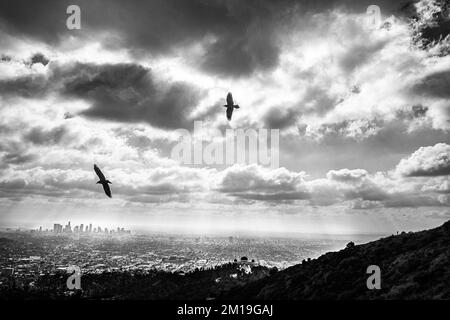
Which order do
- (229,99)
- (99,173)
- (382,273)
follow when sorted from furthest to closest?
1. (382,273)
2. (229,99)
3. (99,173)

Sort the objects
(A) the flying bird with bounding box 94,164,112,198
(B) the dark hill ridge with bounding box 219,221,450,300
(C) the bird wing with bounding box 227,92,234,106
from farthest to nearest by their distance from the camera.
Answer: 1. (B) the dark hill ridge with bounding box 219,221,450,300
2. (C) the bird wing with bounding box 227,92,234,106
3. (A) the flying bird with bounding box 94,164,112,198

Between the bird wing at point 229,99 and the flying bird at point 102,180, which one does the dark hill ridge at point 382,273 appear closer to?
the bird wing at point 229,99

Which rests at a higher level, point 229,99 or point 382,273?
point 229,99

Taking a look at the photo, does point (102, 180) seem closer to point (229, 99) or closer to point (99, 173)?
point (99, 173)

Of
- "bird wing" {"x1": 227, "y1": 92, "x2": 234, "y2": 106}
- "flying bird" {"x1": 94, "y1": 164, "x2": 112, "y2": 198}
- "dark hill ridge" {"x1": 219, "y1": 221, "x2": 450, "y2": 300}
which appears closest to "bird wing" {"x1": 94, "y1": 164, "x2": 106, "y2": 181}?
"flying bird" {"x1": 94, "y1": 164, "x2": 112, "y2": 198}

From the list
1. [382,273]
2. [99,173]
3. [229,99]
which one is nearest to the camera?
[99,173]

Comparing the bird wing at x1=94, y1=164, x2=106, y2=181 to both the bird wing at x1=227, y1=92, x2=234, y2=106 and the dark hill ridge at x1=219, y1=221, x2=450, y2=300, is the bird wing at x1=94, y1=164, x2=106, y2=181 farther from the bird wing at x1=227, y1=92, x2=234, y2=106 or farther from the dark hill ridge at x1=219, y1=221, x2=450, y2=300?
the dark hill ridge at x1=219, y1=221, x2=450, y2=300

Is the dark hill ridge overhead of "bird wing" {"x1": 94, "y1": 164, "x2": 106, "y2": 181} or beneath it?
beneath

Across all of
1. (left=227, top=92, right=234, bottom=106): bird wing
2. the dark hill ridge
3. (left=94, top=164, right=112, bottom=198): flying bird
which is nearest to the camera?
(left=94, top=164, right=112, bottom=198): flying bird

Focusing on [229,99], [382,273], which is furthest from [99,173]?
[382,273]

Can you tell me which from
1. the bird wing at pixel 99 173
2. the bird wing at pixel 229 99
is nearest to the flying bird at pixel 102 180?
the bird wing at pixel 99 173
